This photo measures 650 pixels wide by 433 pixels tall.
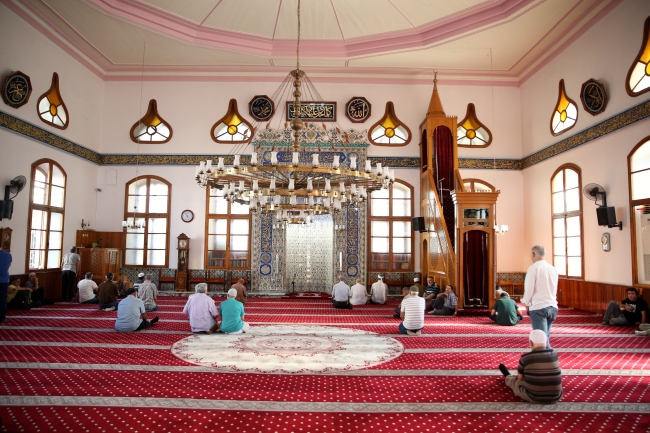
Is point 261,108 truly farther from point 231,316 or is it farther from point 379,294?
point 231,316

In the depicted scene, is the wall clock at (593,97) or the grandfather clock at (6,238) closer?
the grandfather clock at (6,238)

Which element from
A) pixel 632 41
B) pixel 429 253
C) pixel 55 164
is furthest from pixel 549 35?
pixel 55 164

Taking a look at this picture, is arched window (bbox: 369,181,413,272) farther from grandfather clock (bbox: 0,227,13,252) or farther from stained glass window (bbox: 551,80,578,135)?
grandfather clock (bbox: 0,227,13,252)

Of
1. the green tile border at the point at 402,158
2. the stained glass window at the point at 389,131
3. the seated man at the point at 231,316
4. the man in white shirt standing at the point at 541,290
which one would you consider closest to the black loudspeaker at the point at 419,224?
the green tile border at the point at 402,158

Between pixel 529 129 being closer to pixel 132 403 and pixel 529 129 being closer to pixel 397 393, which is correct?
pixel 397 393

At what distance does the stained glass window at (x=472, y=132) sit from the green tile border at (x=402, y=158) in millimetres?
394

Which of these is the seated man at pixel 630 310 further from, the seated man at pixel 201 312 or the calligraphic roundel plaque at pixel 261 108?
the calligraphic roundel plaque at pixel 261 108

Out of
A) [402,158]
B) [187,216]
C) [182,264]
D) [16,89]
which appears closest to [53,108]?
[16,89]

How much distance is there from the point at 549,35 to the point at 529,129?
1.92 meters

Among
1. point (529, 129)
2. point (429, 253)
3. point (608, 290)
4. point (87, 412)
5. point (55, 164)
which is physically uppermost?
point (529, 129)

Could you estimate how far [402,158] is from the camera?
9.44m

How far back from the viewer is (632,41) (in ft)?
20.4

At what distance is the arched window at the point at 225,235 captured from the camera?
30.8 ft

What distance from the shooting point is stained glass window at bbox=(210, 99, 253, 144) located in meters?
9.54
